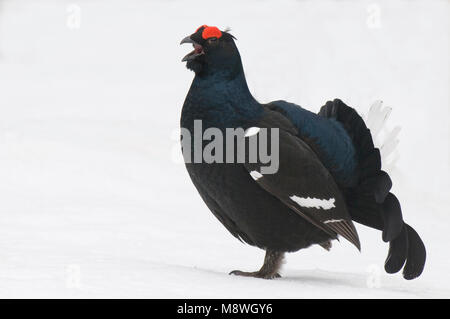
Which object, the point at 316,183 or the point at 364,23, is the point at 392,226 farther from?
the point at 364,23

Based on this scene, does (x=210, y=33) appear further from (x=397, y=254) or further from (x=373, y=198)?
(x=397, y=254)

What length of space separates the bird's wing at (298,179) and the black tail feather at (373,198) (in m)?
0.25

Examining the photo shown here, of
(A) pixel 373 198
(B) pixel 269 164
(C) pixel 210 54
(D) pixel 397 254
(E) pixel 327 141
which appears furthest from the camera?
(D) pixel 397 254

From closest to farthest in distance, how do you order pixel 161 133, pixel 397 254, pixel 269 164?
pixel 269 164
pixel 397 254
pixel 161 133

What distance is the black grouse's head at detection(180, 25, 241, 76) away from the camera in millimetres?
4445

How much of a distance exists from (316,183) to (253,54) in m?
11.8

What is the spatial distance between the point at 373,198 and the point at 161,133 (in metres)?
6.83

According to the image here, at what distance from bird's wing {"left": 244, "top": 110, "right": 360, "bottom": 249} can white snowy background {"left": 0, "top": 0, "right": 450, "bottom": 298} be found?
37 cm

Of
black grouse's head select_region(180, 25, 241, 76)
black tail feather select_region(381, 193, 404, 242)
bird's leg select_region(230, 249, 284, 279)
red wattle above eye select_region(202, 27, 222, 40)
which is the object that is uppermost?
red wattle above eye select_region(202, 27, 222, 40)

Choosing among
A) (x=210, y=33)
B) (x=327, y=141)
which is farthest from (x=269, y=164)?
(x=210, y=33)

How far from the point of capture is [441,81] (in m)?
15.2

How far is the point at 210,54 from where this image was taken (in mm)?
4445

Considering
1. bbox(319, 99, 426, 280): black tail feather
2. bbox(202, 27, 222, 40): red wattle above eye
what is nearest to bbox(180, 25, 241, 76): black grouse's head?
bbox(202, 27, 222, 40): red wattle above eye

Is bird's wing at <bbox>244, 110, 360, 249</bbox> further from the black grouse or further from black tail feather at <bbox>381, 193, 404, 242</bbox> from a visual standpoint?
black tail feather at <bbox>381, 193, 404, 242</bbox>
